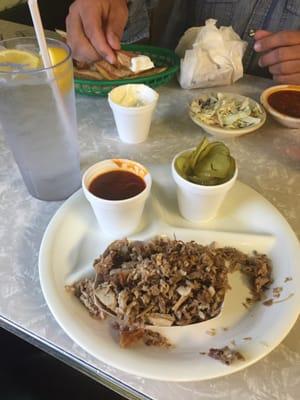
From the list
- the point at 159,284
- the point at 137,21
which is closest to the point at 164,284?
the point at 159,284

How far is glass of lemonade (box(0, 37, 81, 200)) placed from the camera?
81 centimetres

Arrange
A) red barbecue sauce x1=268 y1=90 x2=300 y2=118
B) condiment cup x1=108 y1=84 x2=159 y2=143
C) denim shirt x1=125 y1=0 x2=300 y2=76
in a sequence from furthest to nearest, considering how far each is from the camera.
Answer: denim shirt x1=125 y1=0 x2=300 y2=76 → red barbecue sauce x1=268 y1=90 x2=300 y2=118 → condiment cup x1=108 y1=84 x2=159 y2=143

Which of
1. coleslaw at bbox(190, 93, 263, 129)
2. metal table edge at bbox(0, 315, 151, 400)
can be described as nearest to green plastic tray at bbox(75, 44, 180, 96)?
coleslaw at bbox(190, 93, 263, 129)

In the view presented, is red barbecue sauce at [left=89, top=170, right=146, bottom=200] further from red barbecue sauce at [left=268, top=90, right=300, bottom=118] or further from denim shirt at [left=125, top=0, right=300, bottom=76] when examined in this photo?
denim shirt at [left=125, top=0, right=300, bottom=76]

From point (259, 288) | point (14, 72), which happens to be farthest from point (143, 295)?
point (14, 72)

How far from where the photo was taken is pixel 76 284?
0.80m

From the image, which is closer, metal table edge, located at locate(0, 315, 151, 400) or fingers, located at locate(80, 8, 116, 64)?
metal table edge, located at locate(0, 315, 151, 400)

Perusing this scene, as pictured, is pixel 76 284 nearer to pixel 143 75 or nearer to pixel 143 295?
pixel 143 295

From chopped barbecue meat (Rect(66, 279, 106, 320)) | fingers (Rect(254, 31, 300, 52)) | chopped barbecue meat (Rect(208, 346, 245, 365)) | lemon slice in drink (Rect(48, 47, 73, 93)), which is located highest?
lemon slice in drink (Rect(48, 47, 73, 93))

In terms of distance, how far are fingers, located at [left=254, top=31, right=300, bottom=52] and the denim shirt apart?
34 cm

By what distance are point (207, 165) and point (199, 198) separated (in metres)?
0.08

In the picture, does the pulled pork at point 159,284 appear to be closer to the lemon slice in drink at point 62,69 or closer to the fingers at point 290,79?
the lemon slice in drink at point 62,69

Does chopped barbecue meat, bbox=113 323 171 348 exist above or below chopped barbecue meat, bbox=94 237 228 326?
below

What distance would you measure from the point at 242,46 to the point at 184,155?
613 mm
